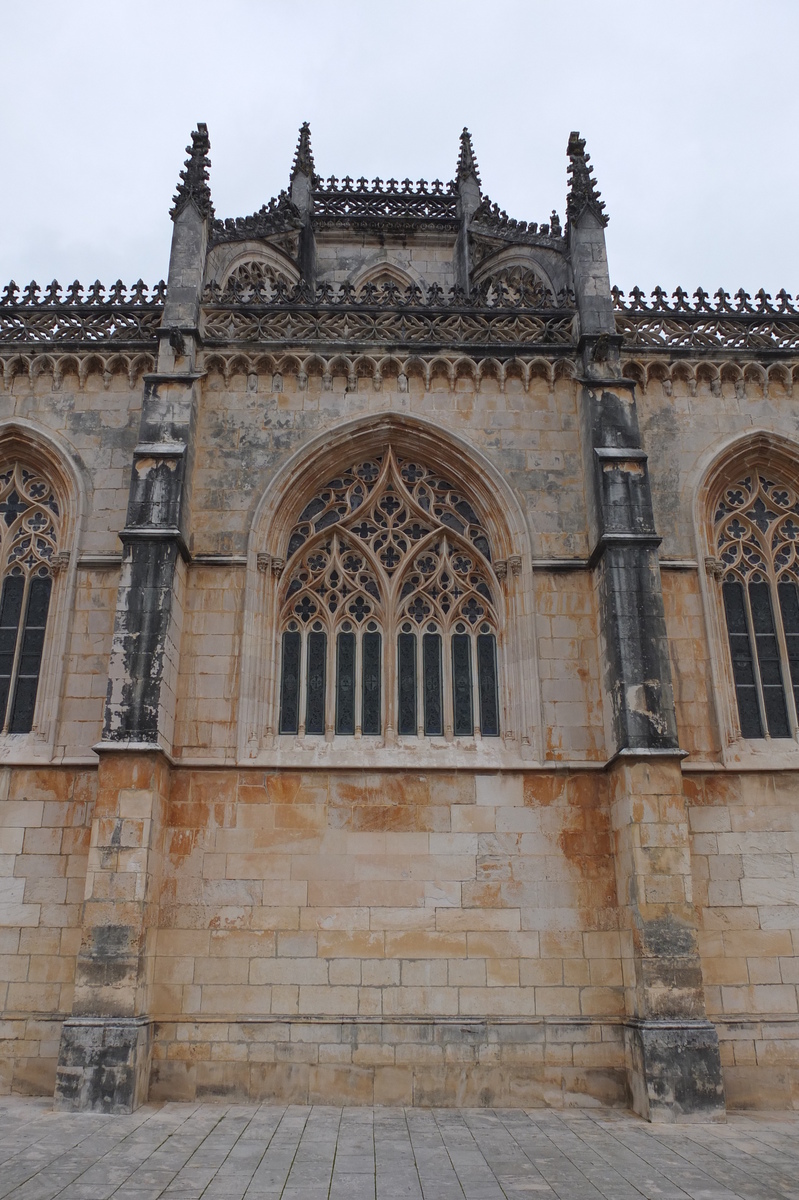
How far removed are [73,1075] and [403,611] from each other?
6725mm

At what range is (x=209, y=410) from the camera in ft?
42.2

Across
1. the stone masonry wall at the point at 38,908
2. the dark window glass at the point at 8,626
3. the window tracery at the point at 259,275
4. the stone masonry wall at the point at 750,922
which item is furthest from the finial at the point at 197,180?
the stone masonry wall at the point at 750,922

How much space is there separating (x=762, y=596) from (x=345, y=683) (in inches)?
238

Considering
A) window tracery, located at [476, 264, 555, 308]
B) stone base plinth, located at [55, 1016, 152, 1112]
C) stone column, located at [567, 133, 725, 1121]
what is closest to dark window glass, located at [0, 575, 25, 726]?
stone base plinth, located at [55, 1016, 152, 1112]

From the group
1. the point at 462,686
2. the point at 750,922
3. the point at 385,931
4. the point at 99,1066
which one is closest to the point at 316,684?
the point at 462,686

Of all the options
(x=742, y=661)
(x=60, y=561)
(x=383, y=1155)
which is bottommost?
(x=383, y=1155)

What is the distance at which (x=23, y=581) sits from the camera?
40.8 feet

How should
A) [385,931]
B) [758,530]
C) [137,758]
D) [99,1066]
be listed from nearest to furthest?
[99,1066] < [137,758] < [385,931] < [758,530]

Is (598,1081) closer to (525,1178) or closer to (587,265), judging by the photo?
(525,1178)

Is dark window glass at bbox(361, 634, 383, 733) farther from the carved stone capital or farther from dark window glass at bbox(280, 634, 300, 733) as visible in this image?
the carved stone capital

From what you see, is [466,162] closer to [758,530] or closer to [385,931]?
[758,530]

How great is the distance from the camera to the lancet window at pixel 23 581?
1191 cm

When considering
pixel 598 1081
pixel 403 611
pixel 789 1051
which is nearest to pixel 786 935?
pixel 789 1051

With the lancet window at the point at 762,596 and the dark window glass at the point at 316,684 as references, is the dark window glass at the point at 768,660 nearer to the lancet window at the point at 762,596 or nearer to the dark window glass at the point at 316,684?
the lancet window at the point at 762,596
